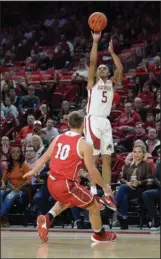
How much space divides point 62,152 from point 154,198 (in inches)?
129

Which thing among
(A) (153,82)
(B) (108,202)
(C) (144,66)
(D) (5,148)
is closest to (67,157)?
(B) (108,202)

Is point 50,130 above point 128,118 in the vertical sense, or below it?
below

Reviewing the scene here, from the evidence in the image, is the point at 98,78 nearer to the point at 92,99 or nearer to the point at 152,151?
the point at 92,99

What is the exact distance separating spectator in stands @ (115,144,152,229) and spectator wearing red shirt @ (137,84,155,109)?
16.5 ft

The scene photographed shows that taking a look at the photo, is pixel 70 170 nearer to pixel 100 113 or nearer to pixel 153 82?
pixel 100 113

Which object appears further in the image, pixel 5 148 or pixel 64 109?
pixel 64 109

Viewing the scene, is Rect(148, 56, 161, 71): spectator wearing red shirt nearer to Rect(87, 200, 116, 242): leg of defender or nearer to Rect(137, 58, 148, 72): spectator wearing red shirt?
Rect(137, 58, 148, 72): spectator wearing red shirt

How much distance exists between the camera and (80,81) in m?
20.8

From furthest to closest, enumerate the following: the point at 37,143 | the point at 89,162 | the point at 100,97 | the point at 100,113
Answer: the point at 37,143 < the point at 100,113 < the point at 100,97 < the point at 89,162

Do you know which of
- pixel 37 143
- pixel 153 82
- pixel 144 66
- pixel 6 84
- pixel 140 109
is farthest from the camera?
pixel 144 66

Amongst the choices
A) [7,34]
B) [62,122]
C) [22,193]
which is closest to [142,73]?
[62,122]

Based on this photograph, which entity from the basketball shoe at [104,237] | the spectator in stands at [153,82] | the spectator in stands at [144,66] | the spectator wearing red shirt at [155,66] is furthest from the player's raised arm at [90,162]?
the spectator in stands at [144,66]

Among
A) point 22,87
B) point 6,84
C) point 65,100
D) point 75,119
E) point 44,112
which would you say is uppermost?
point 6,84

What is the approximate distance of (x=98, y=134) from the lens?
1198 cm
